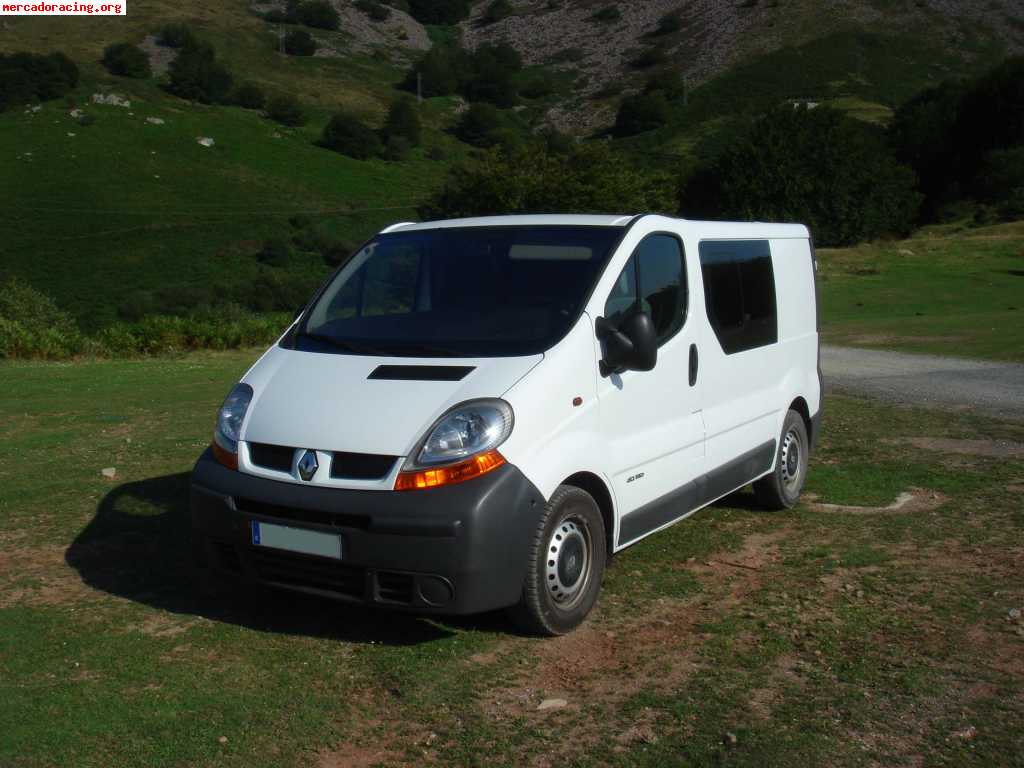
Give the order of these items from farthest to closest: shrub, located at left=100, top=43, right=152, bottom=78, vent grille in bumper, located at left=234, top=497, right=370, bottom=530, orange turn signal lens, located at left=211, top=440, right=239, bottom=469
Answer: shrub, located at left=100, top=43, right=152, bottom=78
orange turn signal lens, located at left=211, top=440, right=239, bottom=469
vent grille in bumper, located at left=234, top=497, right=370, bottom=530

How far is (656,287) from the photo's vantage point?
20.6 ft

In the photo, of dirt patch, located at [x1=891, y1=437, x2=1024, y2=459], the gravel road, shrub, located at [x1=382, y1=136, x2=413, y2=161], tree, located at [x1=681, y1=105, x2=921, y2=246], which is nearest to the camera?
dirt patch, located at [x1=891, y1=437, x2=1024, y2=459]

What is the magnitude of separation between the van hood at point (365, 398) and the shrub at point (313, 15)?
6719 inches

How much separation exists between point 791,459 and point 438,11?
19802 centimetres

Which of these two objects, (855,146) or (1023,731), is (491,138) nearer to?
(855,146)

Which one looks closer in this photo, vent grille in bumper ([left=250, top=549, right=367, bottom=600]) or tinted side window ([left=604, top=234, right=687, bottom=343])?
vent grille in bumper ([left=250, top=549, right=367, bottom=600])

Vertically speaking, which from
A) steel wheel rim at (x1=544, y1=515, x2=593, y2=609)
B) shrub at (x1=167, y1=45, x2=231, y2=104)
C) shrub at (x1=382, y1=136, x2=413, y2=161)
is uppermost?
shrub at (x1=167, y1=45, x2=231, y2=104)

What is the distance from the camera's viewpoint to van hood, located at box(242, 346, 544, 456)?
5.18 m

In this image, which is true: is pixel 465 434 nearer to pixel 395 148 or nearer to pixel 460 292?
pixel 460 292

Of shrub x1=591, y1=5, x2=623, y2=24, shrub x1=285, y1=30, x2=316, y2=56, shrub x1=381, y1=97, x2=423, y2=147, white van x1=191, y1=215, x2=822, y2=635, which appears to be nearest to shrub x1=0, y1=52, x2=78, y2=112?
shrub x1=381, y1=97, x2=423, y2=147

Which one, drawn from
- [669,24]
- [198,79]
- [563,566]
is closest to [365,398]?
[563,566]

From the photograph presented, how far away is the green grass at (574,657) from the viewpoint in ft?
14.2

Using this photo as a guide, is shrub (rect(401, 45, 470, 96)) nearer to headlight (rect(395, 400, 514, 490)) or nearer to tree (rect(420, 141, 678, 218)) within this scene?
tree (rect(420, 141, 678, 218))

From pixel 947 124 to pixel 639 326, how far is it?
317 feet
